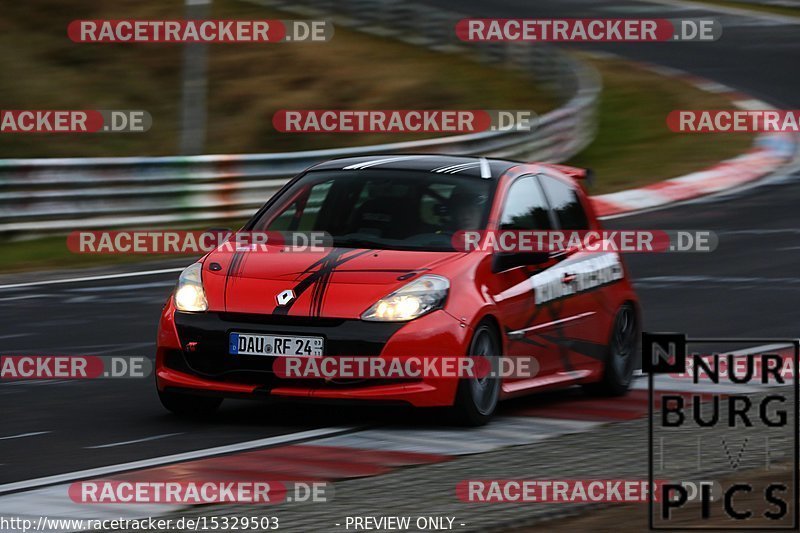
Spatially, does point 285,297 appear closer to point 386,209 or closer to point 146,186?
point 386,209

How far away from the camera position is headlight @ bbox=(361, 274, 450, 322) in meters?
8.37

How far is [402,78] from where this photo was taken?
28.4 meters

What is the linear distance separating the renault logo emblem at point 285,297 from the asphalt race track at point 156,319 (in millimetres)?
658

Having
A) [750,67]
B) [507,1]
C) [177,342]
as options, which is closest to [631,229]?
[177,342]

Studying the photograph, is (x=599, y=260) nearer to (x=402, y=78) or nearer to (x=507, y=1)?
(x=402, y=78)

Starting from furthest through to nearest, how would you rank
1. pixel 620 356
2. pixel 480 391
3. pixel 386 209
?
pixel 620 356
pixel 386 209
pixel 480 391

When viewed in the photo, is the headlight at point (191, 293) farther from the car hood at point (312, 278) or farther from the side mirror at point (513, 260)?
the side mirror at point (513, 260)

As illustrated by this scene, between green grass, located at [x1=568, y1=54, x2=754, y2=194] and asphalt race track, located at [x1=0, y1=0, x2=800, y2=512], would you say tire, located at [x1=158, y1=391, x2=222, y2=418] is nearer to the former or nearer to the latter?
asphalt race track, located at [x1=0, y1=0, x2=800, y2=512]

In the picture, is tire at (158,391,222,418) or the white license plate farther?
tire at (158,391,222,418)

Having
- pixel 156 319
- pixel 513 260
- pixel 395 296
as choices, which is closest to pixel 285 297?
pixel 395 296

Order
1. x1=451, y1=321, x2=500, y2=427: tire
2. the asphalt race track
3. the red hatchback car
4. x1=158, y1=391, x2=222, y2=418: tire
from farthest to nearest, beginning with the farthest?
1. x1=158, y1=391, x2=222, y2=418: tire
2. x1=451, y1=321, x2=500, y2=427: tire
3. the red hatchback car
4. the asphalt race track

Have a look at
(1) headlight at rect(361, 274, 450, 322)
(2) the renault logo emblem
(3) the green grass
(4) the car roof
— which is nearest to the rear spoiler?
(4) the car roof

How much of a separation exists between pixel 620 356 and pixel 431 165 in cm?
174

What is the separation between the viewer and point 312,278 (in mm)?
8492
